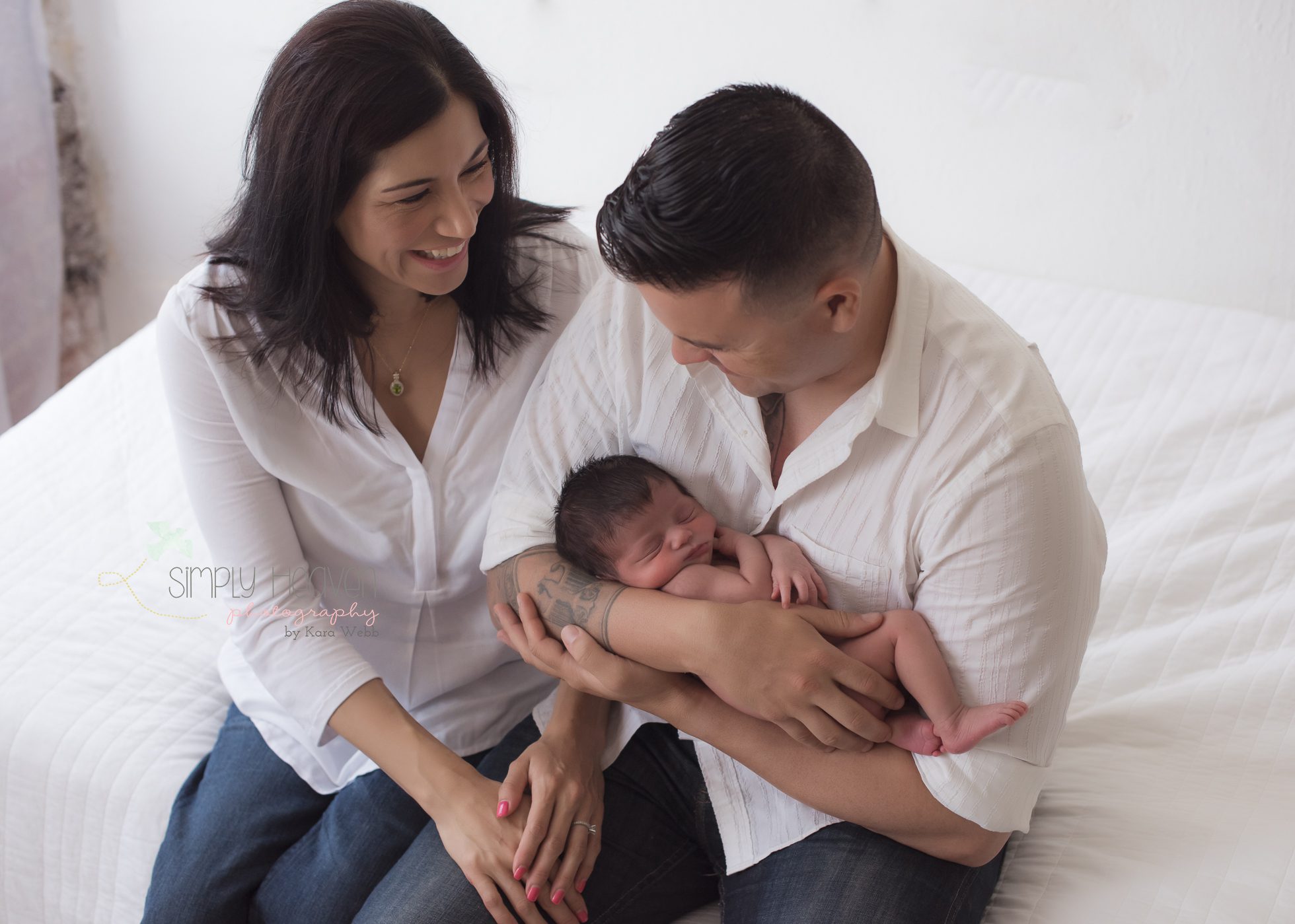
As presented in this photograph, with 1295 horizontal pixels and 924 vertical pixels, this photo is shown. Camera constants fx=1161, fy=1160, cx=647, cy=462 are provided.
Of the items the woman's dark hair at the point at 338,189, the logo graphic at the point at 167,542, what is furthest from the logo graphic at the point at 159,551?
the woman's dark hair at the point at 338,189

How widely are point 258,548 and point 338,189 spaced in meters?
0.49

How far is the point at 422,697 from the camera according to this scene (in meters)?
1.63

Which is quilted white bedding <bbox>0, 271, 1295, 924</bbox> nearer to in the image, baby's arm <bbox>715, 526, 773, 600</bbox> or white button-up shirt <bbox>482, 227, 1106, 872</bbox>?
white button-up shirt <bbox>482, 227, 1106, 872</bbox>

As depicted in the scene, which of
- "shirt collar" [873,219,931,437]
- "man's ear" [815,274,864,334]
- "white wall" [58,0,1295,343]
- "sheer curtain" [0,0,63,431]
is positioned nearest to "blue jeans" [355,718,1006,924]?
"shirt collar" [873,219,931,437]

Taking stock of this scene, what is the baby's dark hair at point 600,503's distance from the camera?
1361 millimetres

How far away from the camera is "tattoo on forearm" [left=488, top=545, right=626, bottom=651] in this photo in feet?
4.41

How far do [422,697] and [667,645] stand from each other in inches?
19.8

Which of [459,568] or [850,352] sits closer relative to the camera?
[850,352]

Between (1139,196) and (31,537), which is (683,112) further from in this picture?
(1139,196)

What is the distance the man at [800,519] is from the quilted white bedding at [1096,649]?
16 centimetres

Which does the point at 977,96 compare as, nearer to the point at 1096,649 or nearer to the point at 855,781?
the point at 1096,649

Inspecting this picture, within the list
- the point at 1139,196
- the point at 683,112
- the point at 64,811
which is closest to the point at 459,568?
the point at 64,811

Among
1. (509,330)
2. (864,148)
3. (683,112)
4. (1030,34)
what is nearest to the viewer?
(683,112)

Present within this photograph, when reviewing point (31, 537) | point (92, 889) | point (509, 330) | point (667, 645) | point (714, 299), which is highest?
point (714, 299)
